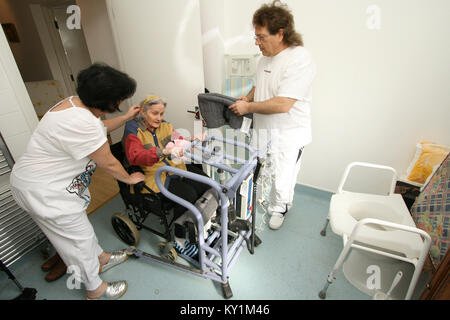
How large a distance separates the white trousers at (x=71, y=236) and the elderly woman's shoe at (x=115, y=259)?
0.22m

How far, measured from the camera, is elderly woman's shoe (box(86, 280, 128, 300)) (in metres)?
1.37

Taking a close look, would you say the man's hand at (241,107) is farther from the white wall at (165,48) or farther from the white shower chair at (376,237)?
the white shower chair at (376,237)

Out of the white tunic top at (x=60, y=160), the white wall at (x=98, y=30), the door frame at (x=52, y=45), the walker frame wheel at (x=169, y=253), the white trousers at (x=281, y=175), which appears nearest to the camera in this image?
the white tunic top at (x=60, y=160)

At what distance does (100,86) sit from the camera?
96cm

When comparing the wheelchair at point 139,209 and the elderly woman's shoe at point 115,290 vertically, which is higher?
the wheelchair at point 139,209

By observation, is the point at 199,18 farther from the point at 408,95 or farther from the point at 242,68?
the point at 408,95

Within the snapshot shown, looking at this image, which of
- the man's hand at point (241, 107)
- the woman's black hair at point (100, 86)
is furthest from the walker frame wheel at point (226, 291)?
the woman's black hair at point (100, 86)

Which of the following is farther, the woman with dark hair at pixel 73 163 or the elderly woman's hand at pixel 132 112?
the elderly woman's hand at pixel 132 112

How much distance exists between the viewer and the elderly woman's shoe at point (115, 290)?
1.37 metres

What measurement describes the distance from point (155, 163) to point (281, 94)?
91 cm

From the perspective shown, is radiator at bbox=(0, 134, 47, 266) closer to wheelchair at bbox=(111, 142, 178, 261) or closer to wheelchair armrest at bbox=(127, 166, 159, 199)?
wheelchair at bbox=(111, 142, 178, 261)

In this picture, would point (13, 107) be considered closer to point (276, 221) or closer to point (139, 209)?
point (139, 209)

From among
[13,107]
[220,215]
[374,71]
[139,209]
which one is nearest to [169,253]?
[139,209]
